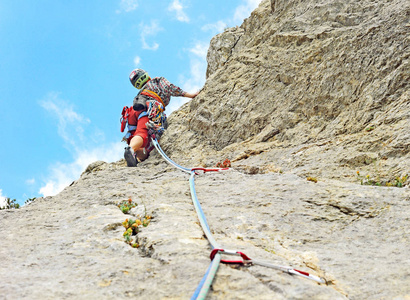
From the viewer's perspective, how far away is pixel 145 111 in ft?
32.0

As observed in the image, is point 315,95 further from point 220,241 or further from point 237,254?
point 237,254

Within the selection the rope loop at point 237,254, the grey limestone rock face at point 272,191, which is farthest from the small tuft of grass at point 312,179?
the rope loop at point 237,254

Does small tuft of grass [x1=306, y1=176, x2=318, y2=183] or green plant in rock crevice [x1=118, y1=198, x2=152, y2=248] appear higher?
small tuft of grass [x1=306, y1=176, x2=318, y2=183]

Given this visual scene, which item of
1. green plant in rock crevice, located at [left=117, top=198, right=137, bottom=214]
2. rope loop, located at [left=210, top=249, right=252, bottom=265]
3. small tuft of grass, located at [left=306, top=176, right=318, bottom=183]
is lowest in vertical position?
rope loop, located at [left=210, top=249, right=252, bottom=265]

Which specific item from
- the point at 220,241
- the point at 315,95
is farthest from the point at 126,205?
the point at 315,95

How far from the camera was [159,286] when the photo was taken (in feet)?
8.80

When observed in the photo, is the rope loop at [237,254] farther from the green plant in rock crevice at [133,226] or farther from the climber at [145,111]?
the climber at [145,111]

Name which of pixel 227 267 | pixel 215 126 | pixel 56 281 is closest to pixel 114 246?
pixel 56 281

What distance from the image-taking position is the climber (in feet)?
29.7

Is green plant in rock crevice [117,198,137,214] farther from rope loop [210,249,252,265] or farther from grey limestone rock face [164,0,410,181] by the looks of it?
grey limestone rock face [164,0,410,181]

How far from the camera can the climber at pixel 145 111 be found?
905cm

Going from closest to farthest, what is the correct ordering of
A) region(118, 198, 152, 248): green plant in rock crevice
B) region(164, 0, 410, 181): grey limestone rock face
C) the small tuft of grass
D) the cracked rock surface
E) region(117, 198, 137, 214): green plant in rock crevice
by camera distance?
1. the cracked rock surface
2. region(118, 198, 152, 248): green plant in rock crevice
3. region(117, 198, 137, 214): green plant in rock crevice
4. the small tuft of grass
5. region(164, 0, 410, 181): grey limestone rock face

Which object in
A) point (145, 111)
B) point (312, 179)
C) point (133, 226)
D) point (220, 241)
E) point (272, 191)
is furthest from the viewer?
point (145, 111)

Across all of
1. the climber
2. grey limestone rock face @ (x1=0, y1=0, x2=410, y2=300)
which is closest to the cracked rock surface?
grey limestone rock face @ (x1=0, y1=0, x2=410, y2=300)
